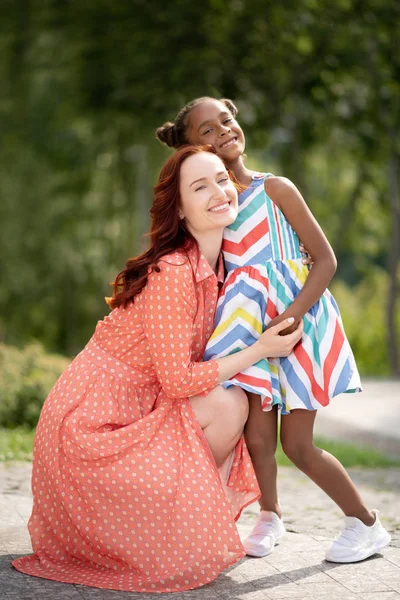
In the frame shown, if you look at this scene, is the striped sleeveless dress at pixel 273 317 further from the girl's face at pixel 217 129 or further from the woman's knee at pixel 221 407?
the girl's face at pixel 217 129

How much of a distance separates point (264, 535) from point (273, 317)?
2.93ft

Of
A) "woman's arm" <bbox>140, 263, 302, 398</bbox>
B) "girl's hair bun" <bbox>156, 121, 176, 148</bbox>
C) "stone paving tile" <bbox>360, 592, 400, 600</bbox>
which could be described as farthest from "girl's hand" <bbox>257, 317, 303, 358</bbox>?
"girl's hair bun" <bbox>156, 121, 176, 148</bbox>

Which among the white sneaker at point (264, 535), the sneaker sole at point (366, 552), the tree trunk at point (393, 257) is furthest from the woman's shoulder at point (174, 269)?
the tree trunk at point (393, 257)

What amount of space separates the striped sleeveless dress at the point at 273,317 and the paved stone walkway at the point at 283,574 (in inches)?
24.1

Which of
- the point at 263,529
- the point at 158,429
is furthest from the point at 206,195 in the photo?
the point at 263,529

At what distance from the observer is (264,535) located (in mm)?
3883

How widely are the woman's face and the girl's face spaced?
17 cm

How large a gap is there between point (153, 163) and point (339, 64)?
13.7ft

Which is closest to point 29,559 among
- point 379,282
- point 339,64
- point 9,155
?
point 339,64

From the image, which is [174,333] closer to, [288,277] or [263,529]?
[288,277]

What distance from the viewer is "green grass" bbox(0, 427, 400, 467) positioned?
6.51 metres

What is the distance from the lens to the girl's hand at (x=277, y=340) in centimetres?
358

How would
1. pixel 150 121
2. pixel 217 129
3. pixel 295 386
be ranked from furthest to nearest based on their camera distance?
pixel 150 121, pixel 217 129, pixel 295 386

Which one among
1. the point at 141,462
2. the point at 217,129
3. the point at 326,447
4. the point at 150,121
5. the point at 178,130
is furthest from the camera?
the point at 150,121
